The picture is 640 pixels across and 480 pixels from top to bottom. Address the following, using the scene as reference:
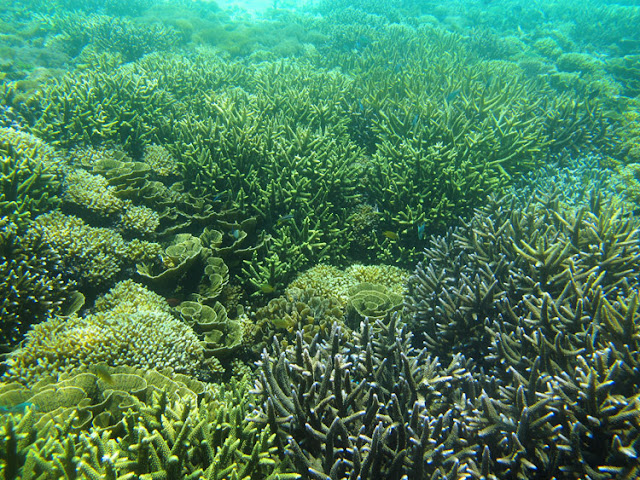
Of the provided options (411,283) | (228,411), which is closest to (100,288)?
(228,411)

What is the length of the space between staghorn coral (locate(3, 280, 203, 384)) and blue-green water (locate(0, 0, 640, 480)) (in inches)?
1.0

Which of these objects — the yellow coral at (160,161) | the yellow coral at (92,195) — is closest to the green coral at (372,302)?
the yellow coral at (92,195)

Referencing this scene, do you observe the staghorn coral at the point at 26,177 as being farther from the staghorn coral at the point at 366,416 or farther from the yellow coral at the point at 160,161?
the staghorn coral at the point at 366,416

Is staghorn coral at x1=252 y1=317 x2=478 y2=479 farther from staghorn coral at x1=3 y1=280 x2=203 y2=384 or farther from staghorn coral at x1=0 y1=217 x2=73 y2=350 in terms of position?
staghorn coral at x1=0 y1=217 x2=73 y2=350

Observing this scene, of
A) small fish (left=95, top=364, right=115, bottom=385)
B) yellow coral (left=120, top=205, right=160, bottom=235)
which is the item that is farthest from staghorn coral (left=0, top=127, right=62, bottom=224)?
small fish (left=95, top=364, right=115, bottom=385)

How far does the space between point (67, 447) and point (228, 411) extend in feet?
3.38

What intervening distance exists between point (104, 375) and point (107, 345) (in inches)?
25.1

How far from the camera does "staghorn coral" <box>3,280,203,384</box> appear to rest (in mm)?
3072

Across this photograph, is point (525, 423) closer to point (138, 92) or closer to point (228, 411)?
point (228, 411)

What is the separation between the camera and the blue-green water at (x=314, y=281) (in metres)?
2.35

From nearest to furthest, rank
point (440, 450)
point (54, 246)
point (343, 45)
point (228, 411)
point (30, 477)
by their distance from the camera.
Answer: point (30, 477), point (440, 450), point (228, 411), point (54, 246), point (343, 45)

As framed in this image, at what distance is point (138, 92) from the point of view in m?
7.04

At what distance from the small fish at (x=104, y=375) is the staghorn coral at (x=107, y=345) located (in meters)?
0.39

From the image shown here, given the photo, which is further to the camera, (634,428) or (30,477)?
(634,428)
